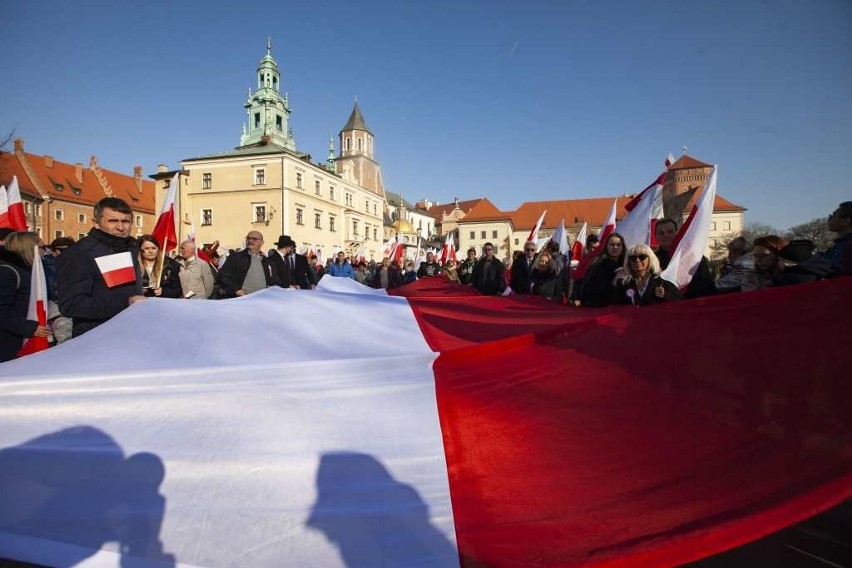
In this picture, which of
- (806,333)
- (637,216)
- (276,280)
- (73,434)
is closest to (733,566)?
(806,333)

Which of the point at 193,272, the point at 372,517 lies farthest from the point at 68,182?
the point at 372,517

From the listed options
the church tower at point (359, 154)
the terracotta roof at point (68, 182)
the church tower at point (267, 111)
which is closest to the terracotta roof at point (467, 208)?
the church tower at point (359, 154)

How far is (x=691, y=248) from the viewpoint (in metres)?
4.61

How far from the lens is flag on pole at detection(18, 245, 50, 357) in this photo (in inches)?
166

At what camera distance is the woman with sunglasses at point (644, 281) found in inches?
169

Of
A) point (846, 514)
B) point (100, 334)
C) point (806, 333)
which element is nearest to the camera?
point (806, 333)

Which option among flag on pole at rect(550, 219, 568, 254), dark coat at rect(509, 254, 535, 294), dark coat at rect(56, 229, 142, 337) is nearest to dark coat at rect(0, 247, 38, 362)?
dark coat at rect(56, 229, 142, 337)

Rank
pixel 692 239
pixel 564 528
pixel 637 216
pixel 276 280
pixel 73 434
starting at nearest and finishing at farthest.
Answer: pixel 564 528 < pixel 73 434 < pixel 692 239 < pixel 637 216 < pixel 276 280

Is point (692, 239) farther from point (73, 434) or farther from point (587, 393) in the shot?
point (73, 434)

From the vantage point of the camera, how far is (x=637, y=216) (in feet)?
21.4

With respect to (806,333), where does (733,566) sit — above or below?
below

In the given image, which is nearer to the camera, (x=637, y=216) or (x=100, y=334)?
(x=100, y=334)

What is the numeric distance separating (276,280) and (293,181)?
1894 inches

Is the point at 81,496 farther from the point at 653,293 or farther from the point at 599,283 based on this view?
the point at 599,283
